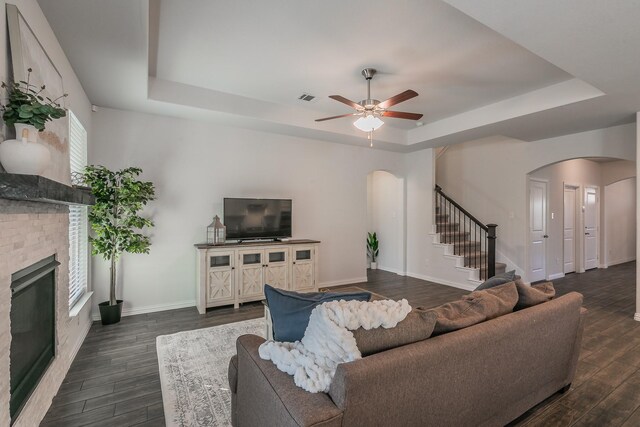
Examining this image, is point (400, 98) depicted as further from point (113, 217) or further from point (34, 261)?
point (113, 217)

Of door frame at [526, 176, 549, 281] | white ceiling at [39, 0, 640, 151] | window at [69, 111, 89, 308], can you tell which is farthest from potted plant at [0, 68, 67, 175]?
door frame at [526, 176, 549, 281]

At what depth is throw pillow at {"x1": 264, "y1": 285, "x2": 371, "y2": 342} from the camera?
1713mm

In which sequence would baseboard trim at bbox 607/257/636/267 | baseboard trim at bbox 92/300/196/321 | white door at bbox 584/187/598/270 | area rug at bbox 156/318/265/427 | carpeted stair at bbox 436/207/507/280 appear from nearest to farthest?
area rug at bbox 156/318/265/427 < baseboard trim at bbox 92/300/196/321 < carpeted stair at bbox 436/207/507/280 < white door at bbox 584/187/598/270 < baseboard trim at bbox 607/257/636/267

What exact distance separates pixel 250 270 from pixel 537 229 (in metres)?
5.67

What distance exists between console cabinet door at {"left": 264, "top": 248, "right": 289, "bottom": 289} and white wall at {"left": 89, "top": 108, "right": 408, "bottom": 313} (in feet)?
2.41

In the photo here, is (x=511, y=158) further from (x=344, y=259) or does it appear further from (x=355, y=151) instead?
(x=344, y=259)

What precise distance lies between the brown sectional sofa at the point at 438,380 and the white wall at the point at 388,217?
4767mm

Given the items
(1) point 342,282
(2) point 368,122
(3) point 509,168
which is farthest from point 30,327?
(3) point 509,168

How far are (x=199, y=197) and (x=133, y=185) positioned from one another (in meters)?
1.05

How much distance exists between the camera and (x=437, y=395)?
1.52 meters

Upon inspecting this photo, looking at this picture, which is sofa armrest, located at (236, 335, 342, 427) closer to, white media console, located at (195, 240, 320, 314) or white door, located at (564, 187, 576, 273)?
white media console, located at (195, 240, 320, 314)

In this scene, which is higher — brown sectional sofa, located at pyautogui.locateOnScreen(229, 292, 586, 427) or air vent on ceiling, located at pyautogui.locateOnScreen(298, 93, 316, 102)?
air vent on ceiling, located at pyautogui.locateOnScreen(298, 93, 316, 102)

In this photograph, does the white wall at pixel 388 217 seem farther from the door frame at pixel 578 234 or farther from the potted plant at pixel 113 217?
the potted plant at pixel 113 217

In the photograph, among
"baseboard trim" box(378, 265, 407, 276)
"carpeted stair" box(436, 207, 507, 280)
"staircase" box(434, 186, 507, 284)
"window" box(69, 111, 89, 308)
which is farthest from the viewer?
"baseboard trim" box(378, 265, 407, 276)
